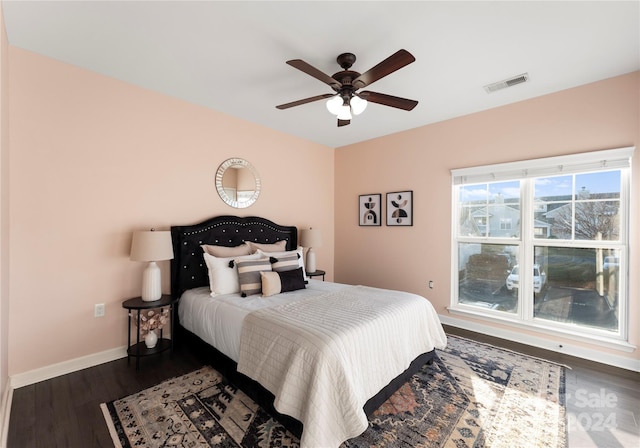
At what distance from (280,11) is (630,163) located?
11.0 ft

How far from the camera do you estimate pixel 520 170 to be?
10.4 feet

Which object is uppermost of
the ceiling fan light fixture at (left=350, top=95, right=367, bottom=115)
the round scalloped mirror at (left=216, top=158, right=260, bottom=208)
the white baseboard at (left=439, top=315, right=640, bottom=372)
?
the ceiling fan light fixture at (left=350, top=95, right=367, bottom=115)

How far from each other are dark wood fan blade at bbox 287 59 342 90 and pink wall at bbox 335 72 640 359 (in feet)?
7.17

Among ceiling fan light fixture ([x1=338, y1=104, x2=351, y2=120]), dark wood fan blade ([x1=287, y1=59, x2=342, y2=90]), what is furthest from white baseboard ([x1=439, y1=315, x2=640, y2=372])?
dark wood fan blade ([x1=287, y1=59, x2=342, y2=90])

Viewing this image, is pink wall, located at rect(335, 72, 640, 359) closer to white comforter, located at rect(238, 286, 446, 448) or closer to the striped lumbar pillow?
white comforter, located at rect(238, 286, 446, 448)

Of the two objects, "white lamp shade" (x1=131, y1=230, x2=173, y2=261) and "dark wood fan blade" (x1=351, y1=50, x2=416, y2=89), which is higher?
"dark wood fan blade" (x1=351, y1=50, x2=416, y2=89)

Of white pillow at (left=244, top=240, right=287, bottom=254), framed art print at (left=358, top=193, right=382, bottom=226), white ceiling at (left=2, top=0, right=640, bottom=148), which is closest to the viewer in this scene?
white ceiling at (left=2, top=0, right=640, bottom=148)

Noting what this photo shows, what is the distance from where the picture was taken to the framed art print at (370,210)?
176 inches

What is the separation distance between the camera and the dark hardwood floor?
176 centimetres

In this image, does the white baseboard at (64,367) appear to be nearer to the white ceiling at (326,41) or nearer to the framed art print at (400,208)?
the white ceiling at (326,41)

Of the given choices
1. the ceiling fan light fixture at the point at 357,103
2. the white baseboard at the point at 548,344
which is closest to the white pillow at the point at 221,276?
the ceiling fan light fixture at the point at 357,103

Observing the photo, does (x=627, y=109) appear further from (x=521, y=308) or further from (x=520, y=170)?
(x=521, y=308)

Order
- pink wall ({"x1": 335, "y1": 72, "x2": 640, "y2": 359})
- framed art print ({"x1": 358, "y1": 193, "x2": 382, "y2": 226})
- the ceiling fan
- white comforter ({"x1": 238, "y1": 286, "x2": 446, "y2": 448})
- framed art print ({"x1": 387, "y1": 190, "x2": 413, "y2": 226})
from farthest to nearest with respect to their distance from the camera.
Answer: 1. framed art print ({"x1": 358, "y1": 193, "x2": 382, "y2": 226})
2. framed art print ({"x1": 387, "y1": 190, "x2": 413, "y2": 226})
3. pink wall ({"x1": 335, "y1": 72, "x2": 640, "y2": 359})
4. the ceiling fan
5. white comforter ({"x1": 238, "y1": 286, "x2": 446, "y2": 448})

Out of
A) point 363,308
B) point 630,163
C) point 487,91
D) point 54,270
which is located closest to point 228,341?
point 363,308
